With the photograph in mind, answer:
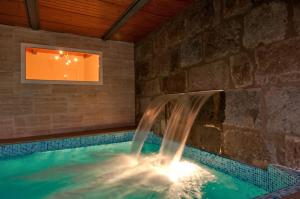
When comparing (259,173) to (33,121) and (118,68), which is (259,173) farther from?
(33,121)

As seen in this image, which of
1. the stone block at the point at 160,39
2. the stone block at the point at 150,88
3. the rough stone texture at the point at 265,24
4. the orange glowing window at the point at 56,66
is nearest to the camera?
the rough stone texture at the point at 265,24

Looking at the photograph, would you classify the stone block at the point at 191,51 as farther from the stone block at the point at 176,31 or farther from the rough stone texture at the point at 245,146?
the rough stone texture at the point at 245,146

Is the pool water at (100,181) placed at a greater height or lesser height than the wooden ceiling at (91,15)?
lesser

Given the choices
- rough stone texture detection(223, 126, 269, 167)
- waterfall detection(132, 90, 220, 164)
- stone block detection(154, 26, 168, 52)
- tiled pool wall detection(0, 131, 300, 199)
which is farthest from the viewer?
stone block detection(154, 26, 168, 52)

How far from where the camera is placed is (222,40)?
2.57 metres

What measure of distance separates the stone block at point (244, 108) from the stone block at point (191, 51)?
755mm

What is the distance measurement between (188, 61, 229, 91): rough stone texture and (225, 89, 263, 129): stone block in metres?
0.19

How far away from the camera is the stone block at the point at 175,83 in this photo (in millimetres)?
3236

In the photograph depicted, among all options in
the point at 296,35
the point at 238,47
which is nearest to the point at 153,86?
the point at 238,47

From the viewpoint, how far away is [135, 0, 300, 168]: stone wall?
6.15 feet

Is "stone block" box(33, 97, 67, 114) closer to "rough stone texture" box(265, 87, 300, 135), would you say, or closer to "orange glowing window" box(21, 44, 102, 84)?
"orange glowing window" box(21, 44, 102, 84)

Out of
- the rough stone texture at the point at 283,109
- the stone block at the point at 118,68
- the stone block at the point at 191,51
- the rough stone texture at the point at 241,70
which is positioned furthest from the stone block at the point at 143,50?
the rough stone texture at the point at 283,109

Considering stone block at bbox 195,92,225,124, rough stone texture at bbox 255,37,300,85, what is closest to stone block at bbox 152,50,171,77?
stone block at bbox 195,92,225,124

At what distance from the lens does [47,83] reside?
3869mm
